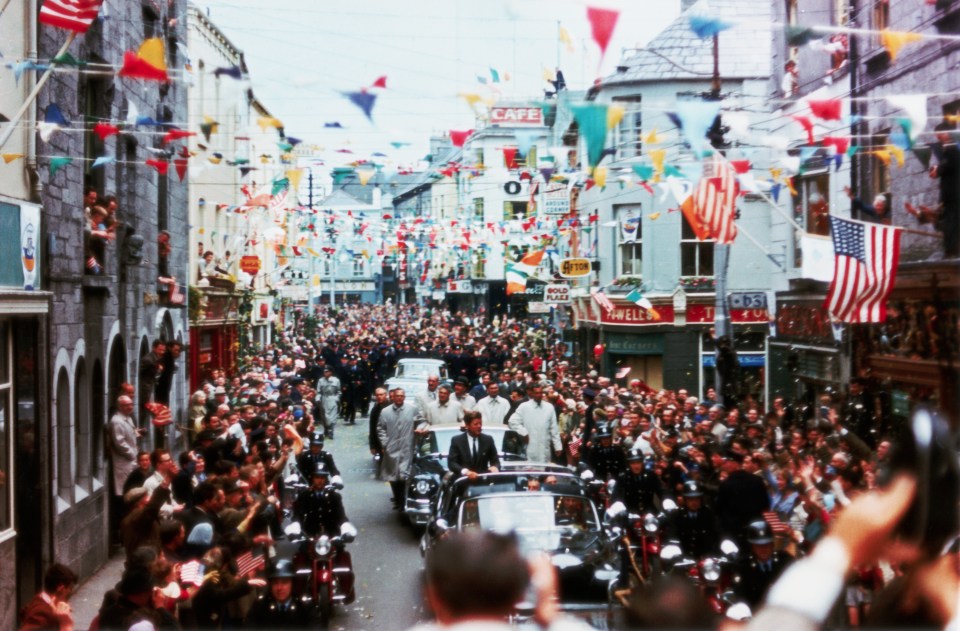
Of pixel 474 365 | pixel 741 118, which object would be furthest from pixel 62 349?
pixel 474 365

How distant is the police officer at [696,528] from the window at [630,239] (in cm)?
2241

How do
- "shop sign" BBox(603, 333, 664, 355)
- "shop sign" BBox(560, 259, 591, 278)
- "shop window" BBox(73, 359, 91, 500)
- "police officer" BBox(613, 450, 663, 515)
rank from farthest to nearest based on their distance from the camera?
"shop sign" BBox(603, 333, 664, 355) → "shop sign" BBox(560, 259, 591, 278) → "shop window" BBox(73, 359, 91, 500) → "police officer" BBox(613, 450, 663, 515)

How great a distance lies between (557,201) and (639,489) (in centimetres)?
1949

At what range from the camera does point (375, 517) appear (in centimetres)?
1773

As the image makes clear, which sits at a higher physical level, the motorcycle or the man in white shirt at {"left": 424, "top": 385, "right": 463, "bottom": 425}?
the man in white shirt at {"left": 424, "top": 385, "right": 463, "bottom": 425}

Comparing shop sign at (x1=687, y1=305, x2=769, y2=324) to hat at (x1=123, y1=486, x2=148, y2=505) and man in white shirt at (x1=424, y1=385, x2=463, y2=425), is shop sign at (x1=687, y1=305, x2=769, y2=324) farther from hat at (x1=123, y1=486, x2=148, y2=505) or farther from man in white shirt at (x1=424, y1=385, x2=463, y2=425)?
hat at (x1=123, y1=486, x2=148, y2=505)

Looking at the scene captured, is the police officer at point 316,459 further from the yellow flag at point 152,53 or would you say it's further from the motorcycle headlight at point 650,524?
the yellow flag at point 152,53

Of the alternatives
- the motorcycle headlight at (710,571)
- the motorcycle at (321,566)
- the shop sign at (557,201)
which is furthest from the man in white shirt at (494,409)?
the shop sign at (557,201)

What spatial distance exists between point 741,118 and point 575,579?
447 centimetres

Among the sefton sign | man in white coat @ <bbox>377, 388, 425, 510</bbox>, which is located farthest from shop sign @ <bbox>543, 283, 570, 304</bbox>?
man in white coat @ <bbox>377, 388, 425, 510</bbox>

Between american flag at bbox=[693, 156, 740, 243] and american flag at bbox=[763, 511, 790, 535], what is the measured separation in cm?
724

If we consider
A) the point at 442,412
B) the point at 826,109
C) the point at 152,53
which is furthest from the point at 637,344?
the point at 152,53

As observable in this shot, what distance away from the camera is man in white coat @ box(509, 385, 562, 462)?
17906 mm

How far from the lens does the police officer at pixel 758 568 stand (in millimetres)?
8922
